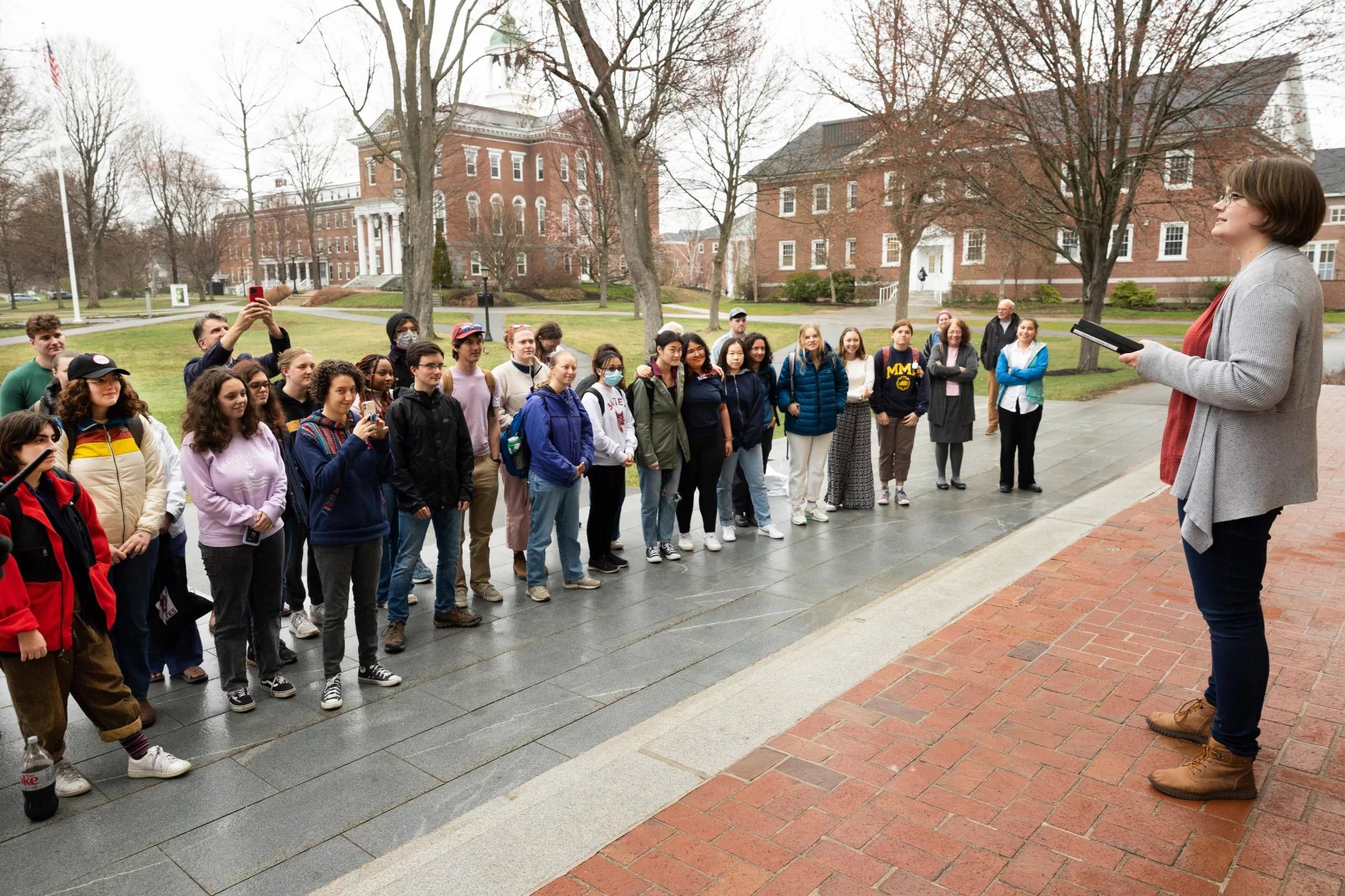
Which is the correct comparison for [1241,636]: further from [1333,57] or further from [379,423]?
[1333,57]

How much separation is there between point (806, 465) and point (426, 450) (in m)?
4.16

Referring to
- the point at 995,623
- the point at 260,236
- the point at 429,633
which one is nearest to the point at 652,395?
the point at 429,633

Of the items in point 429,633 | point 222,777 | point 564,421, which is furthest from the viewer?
point 564,421

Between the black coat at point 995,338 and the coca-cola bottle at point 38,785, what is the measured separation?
34.9ft

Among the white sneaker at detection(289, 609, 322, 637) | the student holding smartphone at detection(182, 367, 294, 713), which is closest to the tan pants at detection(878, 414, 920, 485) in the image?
the white sneaker at detection(289, 609, 322, 637)

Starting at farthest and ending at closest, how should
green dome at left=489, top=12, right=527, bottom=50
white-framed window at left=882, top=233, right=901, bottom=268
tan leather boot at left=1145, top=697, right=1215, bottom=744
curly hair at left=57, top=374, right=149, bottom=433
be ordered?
white-framed window at left=882, top=233, right=901, bottom=268 < green dome at left=489, top=12, right=527, bottom=50 < curly hair at left=57, top=374, right=149, bottom=433 < tan leather boot at left=1145, top=697, right=1215, bottom=744

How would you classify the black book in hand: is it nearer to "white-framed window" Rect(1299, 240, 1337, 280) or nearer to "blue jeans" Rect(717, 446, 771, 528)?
"blue jeans" Rect(717, 446, 771, 528)

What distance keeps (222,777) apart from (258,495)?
4.73 feet

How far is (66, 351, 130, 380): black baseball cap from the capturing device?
4258 mm

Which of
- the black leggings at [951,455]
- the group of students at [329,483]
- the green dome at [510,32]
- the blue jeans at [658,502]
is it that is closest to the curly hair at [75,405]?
the group of students at [329,483]

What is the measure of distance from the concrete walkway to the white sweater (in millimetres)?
981

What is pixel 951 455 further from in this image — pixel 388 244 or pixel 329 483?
pixel 388 244

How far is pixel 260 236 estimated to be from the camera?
248 ft

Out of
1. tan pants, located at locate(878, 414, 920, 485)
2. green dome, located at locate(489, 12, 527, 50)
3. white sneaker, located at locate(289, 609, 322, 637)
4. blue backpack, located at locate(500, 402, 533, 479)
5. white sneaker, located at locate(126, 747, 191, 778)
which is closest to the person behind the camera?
white sneaker, located at locate(126, 747, 191, 778)
